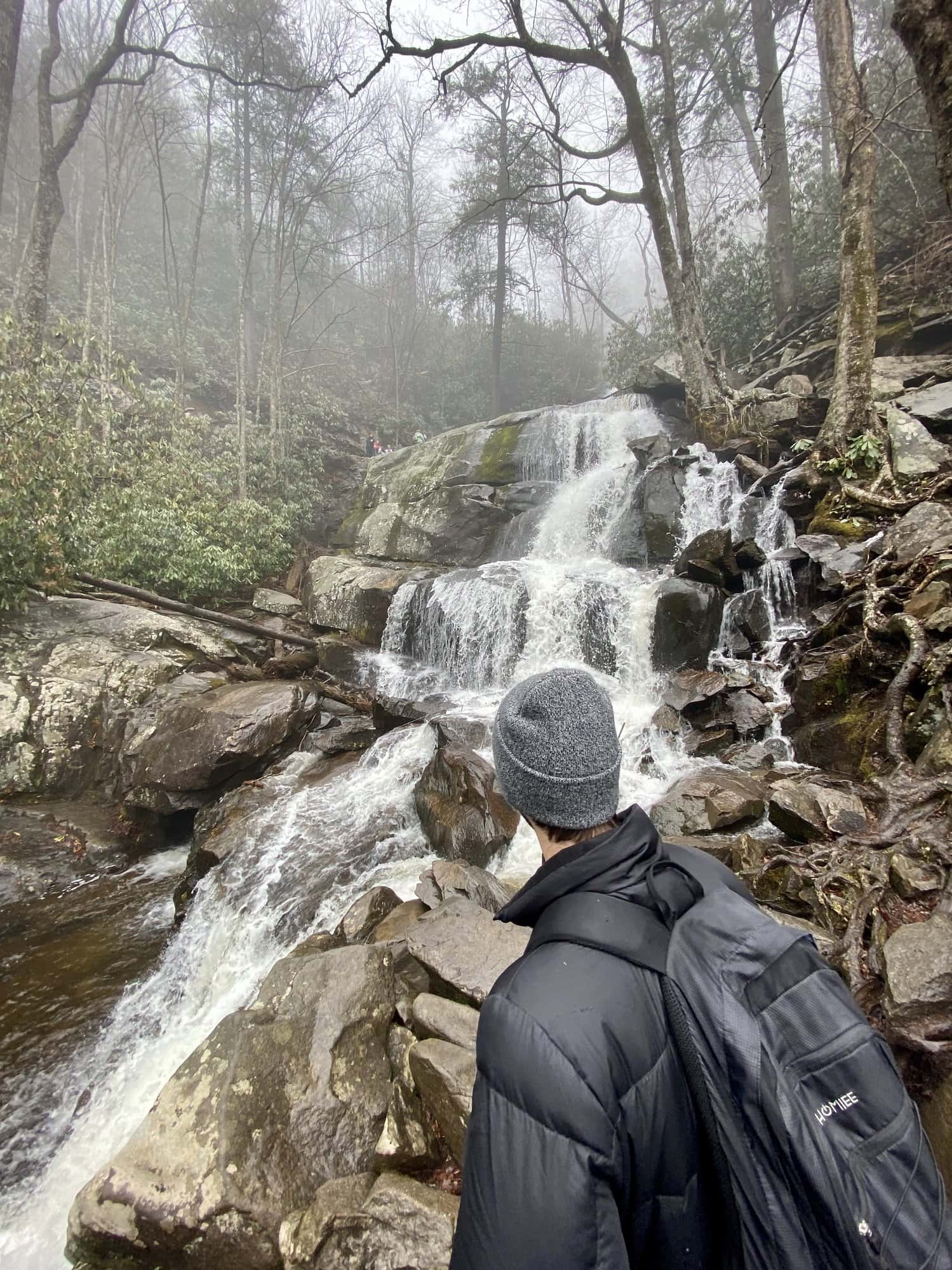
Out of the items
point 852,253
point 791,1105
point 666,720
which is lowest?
point 666,720

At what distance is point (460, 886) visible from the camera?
4258 millimetres

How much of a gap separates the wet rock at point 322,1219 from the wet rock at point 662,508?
944 centimetres

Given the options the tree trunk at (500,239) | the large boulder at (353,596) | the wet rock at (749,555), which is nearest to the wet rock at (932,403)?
the wet rock at (749,555)

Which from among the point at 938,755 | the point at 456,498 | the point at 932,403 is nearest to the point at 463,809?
the point at 938,755

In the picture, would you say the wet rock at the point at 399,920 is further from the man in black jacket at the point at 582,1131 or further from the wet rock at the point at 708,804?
the man in black jacket at the point at 582,1131

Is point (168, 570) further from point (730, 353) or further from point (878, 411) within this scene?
point (730, 353)

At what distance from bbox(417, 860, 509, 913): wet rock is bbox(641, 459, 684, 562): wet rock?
7400 millimetres

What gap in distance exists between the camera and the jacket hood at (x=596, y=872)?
3.71 ft

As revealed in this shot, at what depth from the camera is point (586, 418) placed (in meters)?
14.0

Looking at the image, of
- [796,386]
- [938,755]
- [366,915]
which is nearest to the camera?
[938,755]

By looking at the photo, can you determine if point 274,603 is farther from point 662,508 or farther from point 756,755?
point 756,755

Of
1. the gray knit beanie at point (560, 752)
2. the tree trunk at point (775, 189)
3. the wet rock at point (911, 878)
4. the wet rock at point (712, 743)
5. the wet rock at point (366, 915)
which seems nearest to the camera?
the gray knit beanie at point (560, 752)

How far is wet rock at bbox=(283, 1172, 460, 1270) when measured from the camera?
6.69 ft

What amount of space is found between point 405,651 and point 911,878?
333 inches
